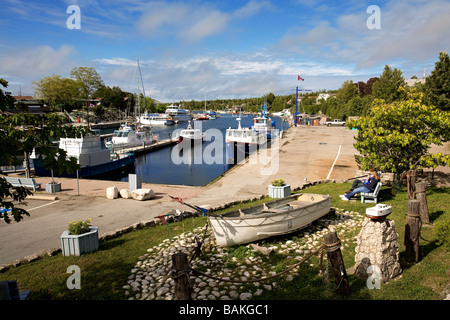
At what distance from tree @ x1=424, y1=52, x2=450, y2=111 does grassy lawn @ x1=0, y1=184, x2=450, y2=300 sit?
2382cm

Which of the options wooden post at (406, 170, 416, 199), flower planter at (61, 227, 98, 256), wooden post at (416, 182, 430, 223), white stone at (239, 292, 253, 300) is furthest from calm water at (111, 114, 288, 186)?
white stone at (239, 292, 253, 300)

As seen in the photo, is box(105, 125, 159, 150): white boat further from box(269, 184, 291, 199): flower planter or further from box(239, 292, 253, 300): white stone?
box(239, 292, 253, 300): white stone

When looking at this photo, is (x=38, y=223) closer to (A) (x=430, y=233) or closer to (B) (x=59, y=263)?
(B) (x=59, y=263)

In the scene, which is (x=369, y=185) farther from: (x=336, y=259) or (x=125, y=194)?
(x=125, y=194)

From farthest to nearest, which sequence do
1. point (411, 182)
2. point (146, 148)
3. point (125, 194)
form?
point (146, 148), point (125, 194), point (411, 182)

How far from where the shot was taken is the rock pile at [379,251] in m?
6.37

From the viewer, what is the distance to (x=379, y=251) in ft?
20.8

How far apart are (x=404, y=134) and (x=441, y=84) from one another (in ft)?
70.3

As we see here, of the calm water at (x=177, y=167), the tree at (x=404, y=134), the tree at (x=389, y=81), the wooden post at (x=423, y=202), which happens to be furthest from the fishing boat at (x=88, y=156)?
the tree at (x=389, y=81)

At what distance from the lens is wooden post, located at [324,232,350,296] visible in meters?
5.82

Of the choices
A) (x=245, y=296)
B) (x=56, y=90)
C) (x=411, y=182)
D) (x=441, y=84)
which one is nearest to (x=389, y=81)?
(x=441, y=84)

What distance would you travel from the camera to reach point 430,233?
885cm

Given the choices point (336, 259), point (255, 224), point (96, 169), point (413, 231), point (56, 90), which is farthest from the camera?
point (56, 90)

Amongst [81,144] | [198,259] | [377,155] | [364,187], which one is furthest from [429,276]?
[81,144]
